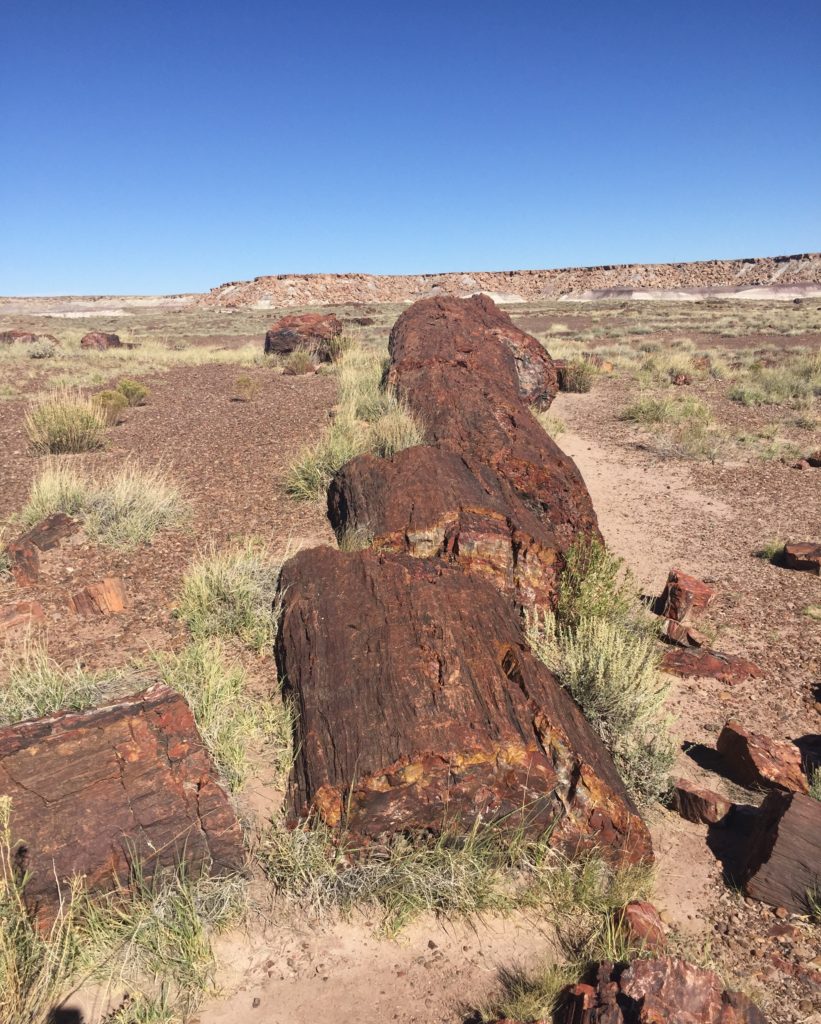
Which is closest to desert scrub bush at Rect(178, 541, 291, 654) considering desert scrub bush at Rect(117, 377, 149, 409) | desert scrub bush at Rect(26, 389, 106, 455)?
desert scrub bush at Rect(26, 389, 106, 455)

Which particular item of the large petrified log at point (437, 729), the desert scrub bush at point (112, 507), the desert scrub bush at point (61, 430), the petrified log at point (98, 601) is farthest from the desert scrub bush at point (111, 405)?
the large petrified log at point (437, 729)

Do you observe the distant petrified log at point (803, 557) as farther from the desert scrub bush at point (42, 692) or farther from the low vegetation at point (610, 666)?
the desert scrub bush at point (42, 692)

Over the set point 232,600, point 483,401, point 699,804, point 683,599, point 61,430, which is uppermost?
point 483,401

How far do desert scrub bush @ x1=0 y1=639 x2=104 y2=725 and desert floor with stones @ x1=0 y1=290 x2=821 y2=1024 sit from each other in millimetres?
Result: 121

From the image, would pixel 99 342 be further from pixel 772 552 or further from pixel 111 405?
pixel 772 552

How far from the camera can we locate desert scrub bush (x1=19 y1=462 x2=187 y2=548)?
20.4ft

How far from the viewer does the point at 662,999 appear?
2285mm

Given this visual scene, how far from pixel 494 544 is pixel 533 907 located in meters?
2.73

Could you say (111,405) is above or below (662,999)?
above

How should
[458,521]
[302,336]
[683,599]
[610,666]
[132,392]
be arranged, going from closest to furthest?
1. [610,666]
2. [458,521]
3. [683,599]
4. [132,392]
5. [302,336]

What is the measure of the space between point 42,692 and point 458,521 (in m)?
3.15

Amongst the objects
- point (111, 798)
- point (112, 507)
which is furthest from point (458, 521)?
point (112, 507)

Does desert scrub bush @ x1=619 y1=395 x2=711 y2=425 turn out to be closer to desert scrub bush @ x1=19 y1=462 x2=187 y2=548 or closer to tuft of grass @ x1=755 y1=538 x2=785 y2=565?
tuft of grass @ x1=755 y1=538 x2=785 y2=565

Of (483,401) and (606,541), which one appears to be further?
(483,401)
